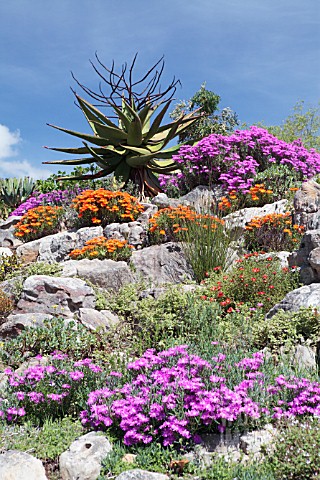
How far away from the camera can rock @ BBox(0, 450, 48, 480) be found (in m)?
3.69

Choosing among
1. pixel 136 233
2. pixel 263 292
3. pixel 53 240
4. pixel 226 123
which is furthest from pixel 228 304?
pixel 226 123

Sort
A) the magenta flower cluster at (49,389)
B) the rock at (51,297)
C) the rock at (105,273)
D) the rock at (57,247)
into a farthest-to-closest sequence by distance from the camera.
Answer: the rock at (57,247), the rock at (105,273), the rock at (51,297), the magenta flower cluster at (49,389)

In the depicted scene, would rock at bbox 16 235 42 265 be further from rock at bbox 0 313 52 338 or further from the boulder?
the boulder

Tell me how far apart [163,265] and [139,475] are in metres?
5.75

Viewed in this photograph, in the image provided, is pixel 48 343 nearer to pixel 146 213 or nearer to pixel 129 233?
pixel 129 233

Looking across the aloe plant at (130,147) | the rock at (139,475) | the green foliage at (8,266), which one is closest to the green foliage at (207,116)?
the aloe plant at (130,147)

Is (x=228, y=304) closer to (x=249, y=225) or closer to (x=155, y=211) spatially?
(x=249, y=225)

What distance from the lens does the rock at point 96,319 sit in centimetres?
666

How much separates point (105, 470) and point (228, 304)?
3901mm

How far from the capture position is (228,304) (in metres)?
7.30

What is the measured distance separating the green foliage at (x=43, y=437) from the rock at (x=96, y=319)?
2.12 metres

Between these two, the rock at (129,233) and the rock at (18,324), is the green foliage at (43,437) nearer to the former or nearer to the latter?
the rock at (18,324)

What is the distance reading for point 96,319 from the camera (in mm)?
6758

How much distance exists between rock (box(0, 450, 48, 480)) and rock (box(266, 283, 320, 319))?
3.49 metres
